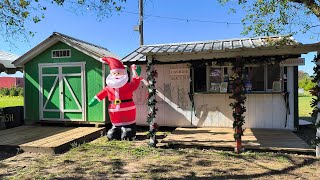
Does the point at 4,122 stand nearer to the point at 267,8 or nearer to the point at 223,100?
the point at 223,100

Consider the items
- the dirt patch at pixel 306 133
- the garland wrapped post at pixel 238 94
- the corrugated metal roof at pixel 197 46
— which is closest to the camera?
the garland wrapped post at pixel 238 94

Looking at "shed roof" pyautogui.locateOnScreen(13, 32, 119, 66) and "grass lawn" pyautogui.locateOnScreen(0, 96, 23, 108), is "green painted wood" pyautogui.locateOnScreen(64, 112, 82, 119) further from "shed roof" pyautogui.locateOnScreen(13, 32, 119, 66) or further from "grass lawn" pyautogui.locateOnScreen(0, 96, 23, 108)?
"grass lawn" pyautogui.locateOnScreen(0, 96, 23, 108)

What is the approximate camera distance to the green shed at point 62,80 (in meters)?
9.40

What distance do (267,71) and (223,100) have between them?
1.55m

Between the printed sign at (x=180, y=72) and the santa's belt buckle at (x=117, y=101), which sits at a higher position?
the printed sign at (x=180, y=72)

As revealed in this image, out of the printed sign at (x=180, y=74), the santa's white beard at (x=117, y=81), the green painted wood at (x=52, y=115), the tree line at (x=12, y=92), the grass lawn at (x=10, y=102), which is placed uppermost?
the printed sign at (x=180, y=74)

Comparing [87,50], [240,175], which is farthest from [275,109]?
[87,50]

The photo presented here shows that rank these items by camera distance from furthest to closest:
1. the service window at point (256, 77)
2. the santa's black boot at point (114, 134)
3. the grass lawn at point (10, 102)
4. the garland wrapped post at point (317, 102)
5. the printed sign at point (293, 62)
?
the grass lawn at point (10, 102), the service window at point (256, 77), the printed sign at point (293, 62), the santa's black boot at point (114, 134), the garland wrapped post at point (317, 102)

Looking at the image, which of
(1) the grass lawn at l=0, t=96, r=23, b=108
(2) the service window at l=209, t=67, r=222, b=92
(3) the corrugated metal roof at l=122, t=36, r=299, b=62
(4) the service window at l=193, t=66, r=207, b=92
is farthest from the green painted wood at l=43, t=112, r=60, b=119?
(1) the grass lawn at l=0, t=96, r=23, b=108

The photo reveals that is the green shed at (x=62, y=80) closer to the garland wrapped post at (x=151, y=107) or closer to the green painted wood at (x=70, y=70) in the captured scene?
→ the green painted wood at (x=70, y=70)

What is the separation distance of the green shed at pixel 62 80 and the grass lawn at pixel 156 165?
2.99 metres

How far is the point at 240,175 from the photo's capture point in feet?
15.8

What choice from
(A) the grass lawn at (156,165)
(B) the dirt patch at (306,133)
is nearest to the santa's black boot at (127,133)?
(A) the grass lawn at (156,165)

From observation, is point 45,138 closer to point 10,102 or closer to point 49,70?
point 49,70
